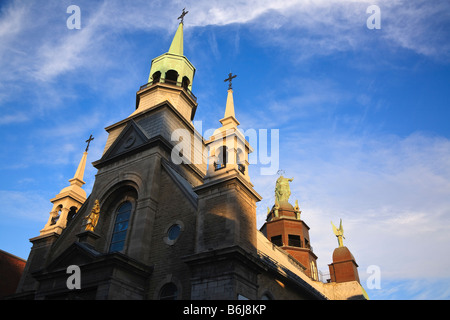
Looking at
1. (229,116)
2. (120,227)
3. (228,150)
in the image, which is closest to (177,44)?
(229,116)

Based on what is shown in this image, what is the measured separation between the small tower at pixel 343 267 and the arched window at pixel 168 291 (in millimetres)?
25631

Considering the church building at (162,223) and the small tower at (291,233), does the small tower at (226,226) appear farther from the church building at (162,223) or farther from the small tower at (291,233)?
the small tower at (291,233)

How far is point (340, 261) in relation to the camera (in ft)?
122

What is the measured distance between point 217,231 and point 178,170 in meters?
7.46

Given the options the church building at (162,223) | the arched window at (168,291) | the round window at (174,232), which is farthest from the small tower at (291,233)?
the arched window at (168,291)

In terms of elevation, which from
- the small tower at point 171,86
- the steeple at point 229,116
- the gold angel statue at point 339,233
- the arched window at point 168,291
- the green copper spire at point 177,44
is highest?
the green copper spire at point 177,44

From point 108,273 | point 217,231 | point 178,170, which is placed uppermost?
point 178,170

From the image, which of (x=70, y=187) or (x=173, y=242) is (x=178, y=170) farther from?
(x=70, y=187)

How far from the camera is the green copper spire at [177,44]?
3070 cm

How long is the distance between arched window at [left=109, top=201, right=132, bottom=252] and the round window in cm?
299

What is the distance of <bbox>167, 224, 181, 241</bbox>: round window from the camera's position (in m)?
16.8

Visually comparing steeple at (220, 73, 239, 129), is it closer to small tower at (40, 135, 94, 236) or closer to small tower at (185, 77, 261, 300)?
small tower at (185, 77, 261, 300)
